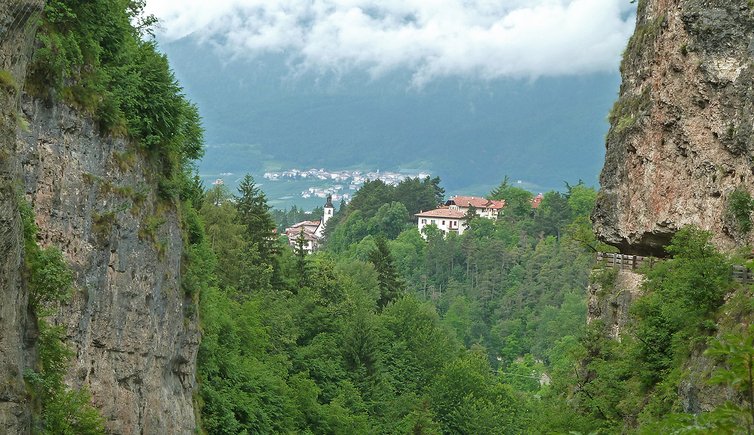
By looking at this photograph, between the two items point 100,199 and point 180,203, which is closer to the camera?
point 100,199

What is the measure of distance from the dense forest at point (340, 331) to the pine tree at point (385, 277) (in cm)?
17

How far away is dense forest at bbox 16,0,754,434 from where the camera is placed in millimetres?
20781

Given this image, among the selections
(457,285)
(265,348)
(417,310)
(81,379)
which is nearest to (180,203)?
(81,379)

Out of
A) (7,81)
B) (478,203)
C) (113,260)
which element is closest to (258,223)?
(113,260)

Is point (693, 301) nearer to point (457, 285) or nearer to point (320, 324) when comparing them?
point (320, 324)

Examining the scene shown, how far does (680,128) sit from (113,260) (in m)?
15.9

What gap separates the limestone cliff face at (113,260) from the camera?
21406 mm

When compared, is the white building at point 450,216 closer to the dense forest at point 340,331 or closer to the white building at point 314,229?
the white building at point 314,229

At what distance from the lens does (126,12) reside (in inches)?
1032

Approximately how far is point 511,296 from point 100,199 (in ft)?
311

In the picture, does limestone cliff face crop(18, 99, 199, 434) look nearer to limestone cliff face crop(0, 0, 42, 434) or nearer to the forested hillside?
limestone cliff face crop(0, 0, 42, 434)

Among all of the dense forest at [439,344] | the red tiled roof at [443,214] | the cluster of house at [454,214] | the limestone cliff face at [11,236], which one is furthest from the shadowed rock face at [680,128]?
the red tiled roof at [443,214]

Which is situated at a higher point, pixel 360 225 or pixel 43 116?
pixel 360 225

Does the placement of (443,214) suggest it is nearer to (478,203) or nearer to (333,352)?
(478,203)
